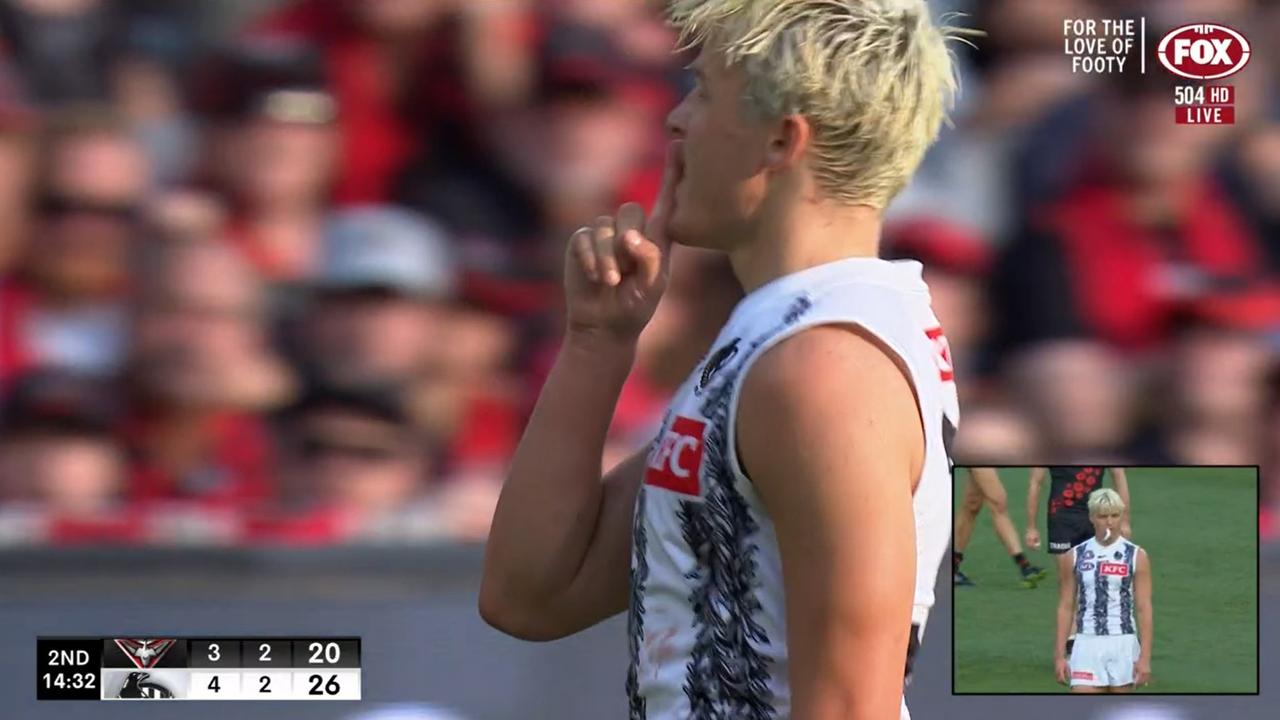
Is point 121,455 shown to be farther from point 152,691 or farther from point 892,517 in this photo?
point 892,517

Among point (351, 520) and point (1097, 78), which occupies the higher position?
point (1097, 78)

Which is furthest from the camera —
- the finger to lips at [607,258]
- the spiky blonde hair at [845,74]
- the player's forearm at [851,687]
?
the finger to lips at [607,258]

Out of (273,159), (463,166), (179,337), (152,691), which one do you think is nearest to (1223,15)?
(463,166)

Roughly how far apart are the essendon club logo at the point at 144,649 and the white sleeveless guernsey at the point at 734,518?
1146 mm

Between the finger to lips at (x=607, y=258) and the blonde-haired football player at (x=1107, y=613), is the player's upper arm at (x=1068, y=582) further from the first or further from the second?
the finger to lips at (x=607, y=258)

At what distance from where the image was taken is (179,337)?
2283 mm

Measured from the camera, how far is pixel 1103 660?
7.79 ft

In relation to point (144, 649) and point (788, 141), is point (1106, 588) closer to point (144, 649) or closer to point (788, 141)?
point (144, 649)

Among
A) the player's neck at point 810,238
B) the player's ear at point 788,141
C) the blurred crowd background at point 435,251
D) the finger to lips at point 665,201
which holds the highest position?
the blurred crowd background at point 435,251

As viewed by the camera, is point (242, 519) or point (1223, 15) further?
point (1223, 15)

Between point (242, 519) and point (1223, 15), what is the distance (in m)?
1.46

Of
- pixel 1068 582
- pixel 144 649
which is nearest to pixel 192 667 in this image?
pixel 144 649

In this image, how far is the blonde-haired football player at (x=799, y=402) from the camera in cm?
111

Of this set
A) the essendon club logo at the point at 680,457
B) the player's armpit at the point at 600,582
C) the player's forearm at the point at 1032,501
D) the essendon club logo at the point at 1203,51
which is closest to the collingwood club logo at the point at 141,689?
the player's armpit at the point at 600,582
